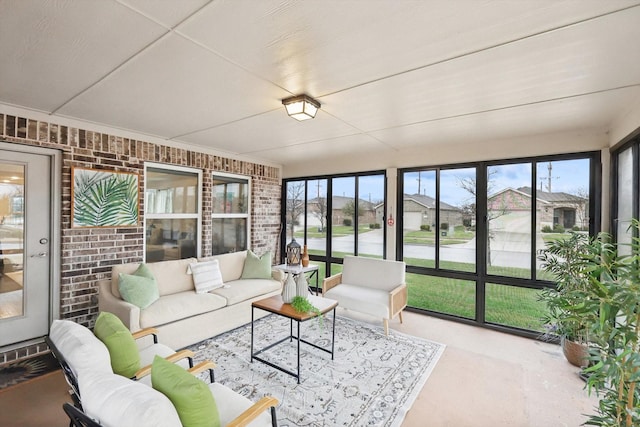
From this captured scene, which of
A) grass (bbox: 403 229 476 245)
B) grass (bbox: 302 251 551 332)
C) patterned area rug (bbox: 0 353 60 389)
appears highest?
grass (bbox: 403 229 476 245)

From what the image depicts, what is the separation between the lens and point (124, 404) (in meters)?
1.12

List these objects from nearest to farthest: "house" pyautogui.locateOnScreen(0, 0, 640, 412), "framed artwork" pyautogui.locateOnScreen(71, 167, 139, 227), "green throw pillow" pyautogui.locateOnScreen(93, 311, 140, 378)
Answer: "house" pyautogui.locateOnScreen(0, 0, 640, 412)
"green throw pillow" pyautogui.locateOnScreen(93, 311, 140, 378)
"framed artwork" pyautogui.locateOnScreen(71, 167, 139, 227)

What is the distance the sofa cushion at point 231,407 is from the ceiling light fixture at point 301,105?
2.14 metres

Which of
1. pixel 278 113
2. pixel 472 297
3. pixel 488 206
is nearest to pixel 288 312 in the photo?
pixel 278 113

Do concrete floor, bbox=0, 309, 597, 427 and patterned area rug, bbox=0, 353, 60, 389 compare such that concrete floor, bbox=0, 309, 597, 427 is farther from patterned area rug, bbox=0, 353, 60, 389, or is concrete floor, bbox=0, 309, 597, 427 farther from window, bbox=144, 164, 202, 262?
window, bbox=144, 164, 202, 262

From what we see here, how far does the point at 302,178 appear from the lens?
5641 mm

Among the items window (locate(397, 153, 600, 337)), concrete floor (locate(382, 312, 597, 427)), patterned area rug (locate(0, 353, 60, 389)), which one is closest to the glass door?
patterned area rug (locate(0, 353, 60, 389))

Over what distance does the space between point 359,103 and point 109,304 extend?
3.20m

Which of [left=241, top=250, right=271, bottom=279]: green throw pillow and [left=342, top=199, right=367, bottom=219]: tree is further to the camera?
[left=342, top=199, right=367, bottom=219]: tree

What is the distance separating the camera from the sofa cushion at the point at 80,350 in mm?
1388

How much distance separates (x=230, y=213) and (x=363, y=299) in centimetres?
275

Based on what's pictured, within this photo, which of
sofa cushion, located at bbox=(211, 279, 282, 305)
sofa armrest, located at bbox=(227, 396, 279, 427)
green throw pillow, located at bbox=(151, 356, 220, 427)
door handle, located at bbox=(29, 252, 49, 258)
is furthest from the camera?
sofa cushion, located at bbox=(211, 279, 282, 305)

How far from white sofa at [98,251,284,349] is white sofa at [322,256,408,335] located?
Result: 955mm

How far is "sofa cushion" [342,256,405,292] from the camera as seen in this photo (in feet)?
12.9
